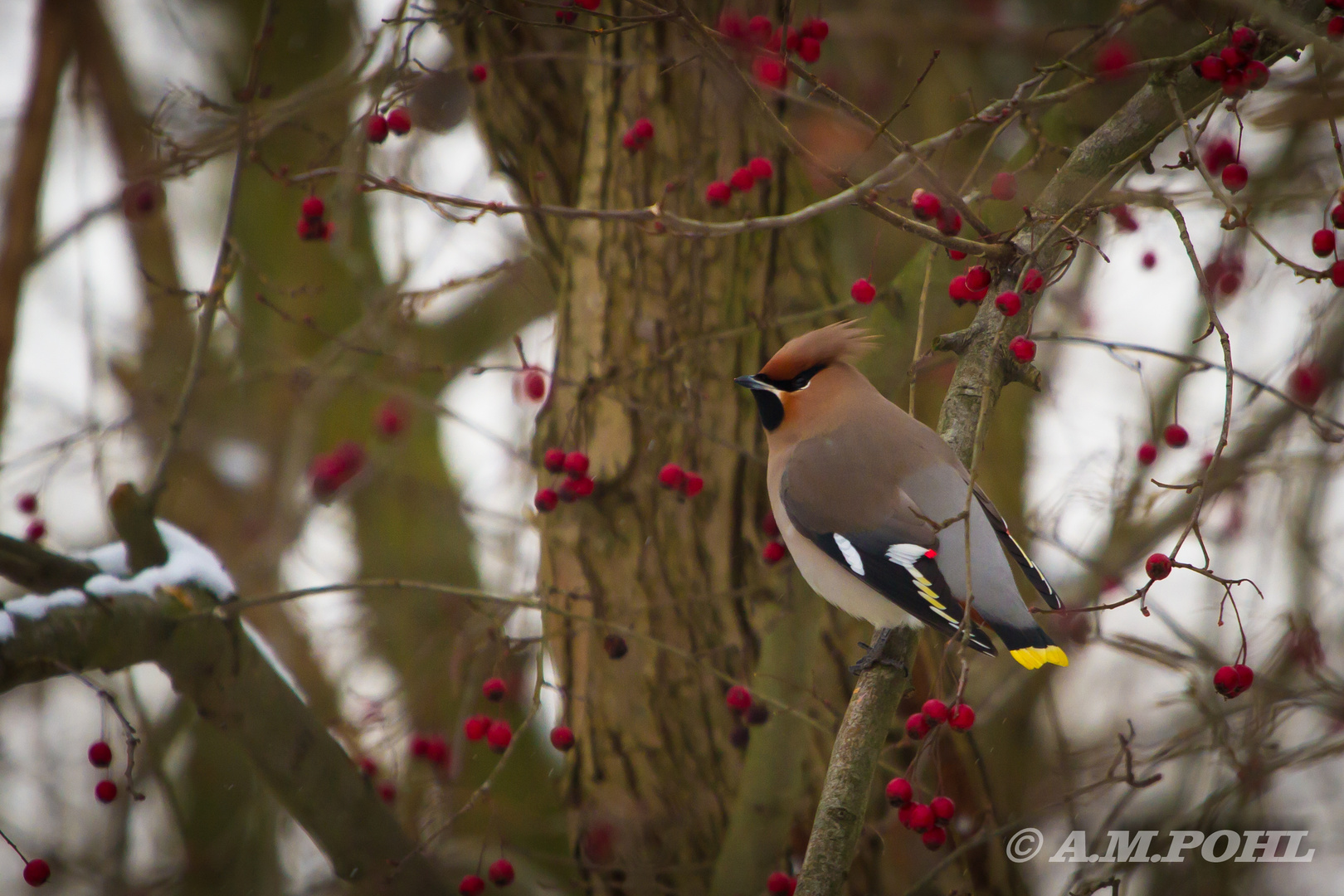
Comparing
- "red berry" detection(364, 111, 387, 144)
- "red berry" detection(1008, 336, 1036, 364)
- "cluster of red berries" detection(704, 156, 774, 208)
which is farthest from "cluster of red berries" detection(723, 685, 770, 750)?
"red berry" detection(364, 111, 387, 144)

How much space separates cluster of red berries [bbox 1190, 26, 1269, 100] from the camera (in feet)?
7.09

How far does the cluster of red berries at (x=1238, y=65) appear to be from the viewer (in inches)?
85.0

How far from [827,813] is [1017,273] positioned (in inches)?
42.9

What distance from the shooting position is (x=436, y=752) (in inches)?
143

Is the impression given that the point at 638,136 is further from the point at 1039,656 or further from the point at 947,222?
the point at 1039,656

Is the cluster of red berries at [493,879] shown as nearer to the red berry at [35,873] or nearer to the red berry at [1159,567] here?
the red berry at [35,873]

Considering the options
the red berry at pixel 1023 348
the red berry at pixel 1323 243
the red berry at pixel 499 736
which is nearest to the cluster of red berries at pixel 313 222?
the red berry at pixel 499 736

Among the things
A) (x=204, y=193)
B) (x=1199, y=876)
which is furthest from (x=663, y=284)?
(x=204, y=193)

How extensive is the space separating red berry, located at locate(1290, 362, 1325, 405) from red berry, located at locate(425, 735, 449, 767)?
9.09ft

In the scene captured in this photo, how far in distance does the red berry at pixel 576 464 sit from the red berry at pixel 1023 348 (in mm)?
1243

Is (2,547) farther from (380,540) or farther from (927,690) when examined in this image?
(380,540)

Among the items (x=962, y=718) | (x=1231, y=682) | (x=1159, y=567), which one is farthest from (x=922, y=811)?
(x=1159, y=567)

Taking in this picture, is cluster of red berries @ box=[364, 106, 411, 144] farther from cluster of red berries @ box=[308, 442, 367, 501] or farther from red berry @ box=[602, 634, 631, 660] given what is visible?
cluster of red berries @ box=[308, 442, 367, 501]

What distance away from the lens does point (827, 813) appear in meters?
2.11
